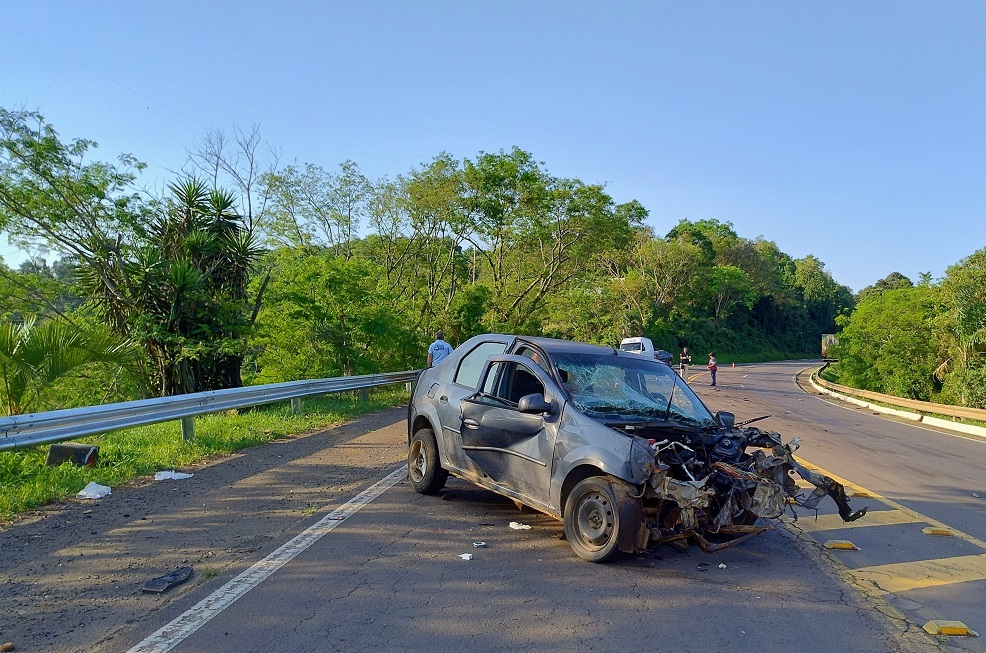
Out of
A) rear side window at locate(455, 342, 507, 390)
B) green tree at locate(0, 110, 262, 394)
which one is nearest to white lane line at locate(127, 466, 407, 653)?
rear side window at locate(455, 342, 507, 390)

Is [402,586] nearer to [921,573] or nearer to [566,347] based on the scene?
[566,347]

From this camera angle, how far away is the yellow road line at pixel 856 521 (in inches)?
274

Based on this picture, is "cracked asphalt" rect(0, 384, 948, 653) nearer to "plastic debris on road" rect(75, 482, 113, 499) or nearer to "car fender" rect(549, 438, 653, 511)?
"plastic debris on road" rect(75, 482, 113, 499)

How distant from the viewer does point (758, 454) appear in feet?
19.5

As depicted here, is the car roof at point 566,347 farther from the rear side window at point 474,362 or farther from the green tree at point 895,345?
the green tree at point 895,345

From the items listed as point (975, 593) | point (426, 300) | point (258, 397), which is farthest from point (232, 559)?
point (426, 300)

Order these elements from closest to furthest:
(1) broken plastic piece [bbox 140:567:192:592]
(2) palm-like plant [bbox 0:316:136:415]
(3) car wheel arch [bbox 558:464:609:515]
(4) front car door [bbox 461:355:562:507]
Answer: (1) broken plastic piece [bbox 140:567:192:592] < (3) car wheel arch [bbox 558:464:609:515] < (4) front car door [bbox 461:355:562:507] < (2) palm-like plant [bbox 0:316:136:415]

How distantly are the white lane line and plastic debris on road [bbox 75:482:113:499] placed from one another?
2.61 m

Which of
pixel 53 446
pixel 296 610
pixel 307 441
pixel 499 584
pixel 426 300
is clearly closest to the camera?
pixel 296 610

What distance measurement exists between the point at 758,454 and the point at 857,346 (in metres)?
36.3

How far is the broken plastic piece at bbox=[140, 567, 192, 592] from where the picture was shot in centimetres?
465

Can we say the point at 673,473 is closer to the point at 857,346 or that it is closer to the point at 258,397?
the point at 258,397

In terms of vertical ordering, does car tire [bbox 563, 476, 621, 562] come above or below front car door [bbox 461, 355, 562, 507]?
below

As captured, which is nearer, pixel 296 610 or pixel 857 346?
pixel 296 610
